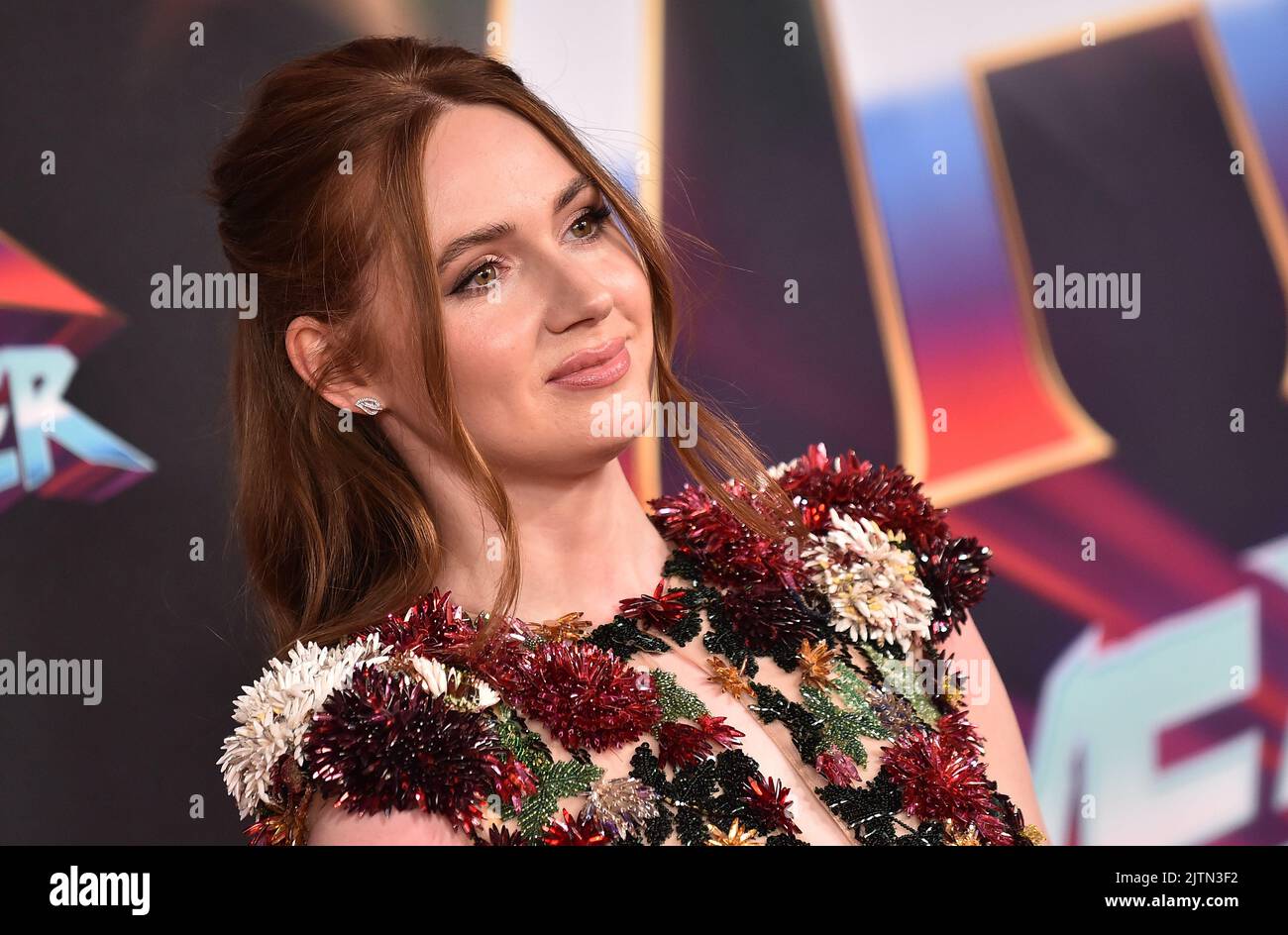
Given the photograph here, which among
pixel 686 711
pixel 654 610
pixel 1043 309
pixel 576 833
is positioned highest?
pixel 1043 309

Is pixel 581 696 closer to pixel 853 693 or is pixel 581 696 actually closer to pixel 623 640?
pixel 623 640

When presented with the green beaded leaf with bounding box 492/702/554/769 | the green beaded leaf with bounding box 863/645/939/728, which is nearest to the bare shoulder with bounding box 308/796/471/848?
the green beaded leaf with bounding box 492/702/554/769

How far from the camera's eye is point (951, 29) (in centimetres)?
278

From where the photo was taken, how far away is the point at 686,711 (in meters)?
1.57

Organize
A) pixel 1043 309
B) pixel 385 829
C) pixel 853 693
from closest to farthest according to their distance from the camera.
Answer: pixel 385 829, pixel 853 693, pixel 1043 309

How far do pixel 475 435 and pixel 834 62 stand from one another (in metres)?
1.47

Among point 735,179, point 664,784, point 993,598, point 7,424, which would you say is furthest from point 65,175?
point 993,598

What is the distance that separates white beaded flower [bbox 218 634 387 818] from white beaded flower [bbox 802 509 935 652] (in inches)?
22.8

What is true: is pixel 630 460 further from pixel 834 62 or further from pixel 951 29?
pixel 951 29

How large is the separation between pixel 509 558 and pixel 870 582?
1.51 ft

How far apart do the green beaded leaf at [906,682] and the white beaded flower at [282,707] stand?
62cm

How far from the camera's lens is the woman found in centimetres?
144

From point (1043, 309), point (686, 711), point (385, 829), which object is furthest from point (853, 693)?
point (1043, 309)

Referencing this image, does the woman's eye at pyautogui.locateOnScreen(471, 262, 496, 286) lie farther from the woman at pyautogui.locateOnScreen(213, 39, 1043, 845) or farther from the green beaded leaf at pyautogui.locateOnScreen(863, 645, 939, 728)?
the green beaded leaf at pyautogui.locateOnScreen(863, 645, 939, 728)
